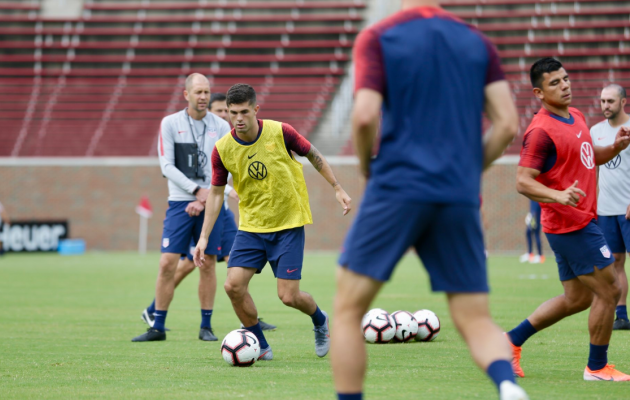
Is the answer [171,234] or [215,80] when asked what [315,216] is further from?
[171,234]

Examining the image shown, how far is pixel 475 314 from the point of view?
3561 mm

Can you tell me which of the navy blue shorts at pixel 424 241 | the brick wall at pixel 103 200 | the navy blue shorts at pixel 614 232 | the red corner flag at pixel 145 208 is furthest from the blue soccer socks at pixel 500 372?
the red corner flag at pixel 145 208

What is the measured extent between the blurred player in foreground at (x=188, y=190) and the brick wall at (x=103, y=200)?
1856 centimetres

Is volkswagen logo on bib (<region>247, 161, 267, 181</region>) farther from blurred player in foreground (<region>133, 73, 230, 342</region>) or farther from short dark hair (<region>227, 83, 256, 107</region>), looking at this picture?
blurred player in foreground (<region>133, 73, 230, 342</region>)

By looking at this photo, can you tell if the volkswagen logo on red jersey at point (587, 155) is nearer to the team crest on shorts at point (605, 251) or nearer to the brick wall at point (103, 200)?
the team crest on shorts at point (605, 251)

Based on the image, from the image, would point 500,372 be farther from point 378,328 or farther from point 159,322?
point 159,322

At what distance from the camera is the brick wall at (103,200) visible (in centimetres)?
2725

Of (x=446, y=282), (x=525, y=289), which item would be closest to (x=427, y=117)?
(x=446, y=282)

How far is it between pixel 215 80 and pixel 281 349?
2456 centimetres

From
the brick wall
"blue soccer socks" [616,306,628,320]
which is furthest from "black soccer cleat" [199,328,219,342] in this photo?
the brick wall

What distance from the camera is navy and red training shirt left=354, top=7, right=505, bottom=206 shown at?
344 cm

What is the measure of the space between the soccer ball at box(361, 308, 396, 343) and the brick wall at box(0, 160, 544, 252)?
1961cm

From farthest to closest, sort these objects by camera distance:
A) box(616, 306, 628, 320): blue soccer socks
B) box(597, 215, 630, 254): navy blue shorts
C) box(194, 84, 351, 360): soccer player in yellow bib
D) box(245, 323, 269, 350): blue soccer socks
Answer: box(597, 215, 630, 254): navy blue shorts < box(616, 306, 628, 320): blue soccer socks < box(245, 323, 269, 350): blue soccer socks < box(194, 84, 351, 360): soccer player in yellow bib

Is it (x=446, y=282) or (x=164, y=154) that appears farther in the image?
(x=164, y=154)
